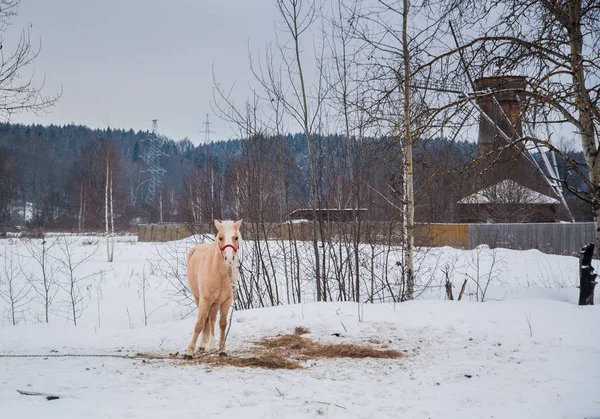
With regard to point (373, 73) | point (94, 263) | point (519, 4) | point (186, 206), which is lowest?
point (94, 263)

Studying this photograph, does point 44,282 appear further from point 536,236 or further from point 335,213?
point 536,236

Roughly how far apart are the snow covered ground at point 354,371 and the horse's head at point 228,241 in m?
1.34

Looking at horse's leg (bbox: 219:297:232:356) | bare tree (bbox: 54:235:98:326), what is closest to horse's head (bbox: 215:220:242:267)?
horse's leg (bbox: 219:297:232:356)

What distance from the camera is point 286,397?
443 centimetres

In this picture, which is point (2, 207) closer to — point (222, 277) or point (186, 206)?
point (186, 206)

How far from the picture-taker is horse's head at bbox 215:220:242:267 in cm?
516

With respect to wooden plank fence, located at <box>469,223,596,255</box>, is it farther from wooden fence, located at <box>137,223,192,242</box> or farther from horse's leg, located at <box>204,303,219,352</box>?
wooden fence, located at <box>137,223,192,242</box>

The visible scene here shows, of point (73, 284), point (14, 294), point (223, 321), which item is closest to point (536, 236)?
point (73, 284)

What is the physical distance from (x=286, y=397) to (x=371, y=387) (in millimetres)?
965

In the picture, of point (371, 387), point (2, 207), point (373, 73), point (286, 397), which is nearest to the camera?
point (286, 397)

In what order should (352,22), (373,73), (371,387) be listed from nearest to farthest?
(371,387) → (373,73) → (352,22)

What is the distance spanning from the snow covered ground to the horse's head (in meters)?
1.34

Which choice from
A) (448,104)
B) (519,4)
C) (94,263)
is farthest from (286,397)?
(94,263)

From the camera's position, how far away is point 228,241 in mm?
5266
